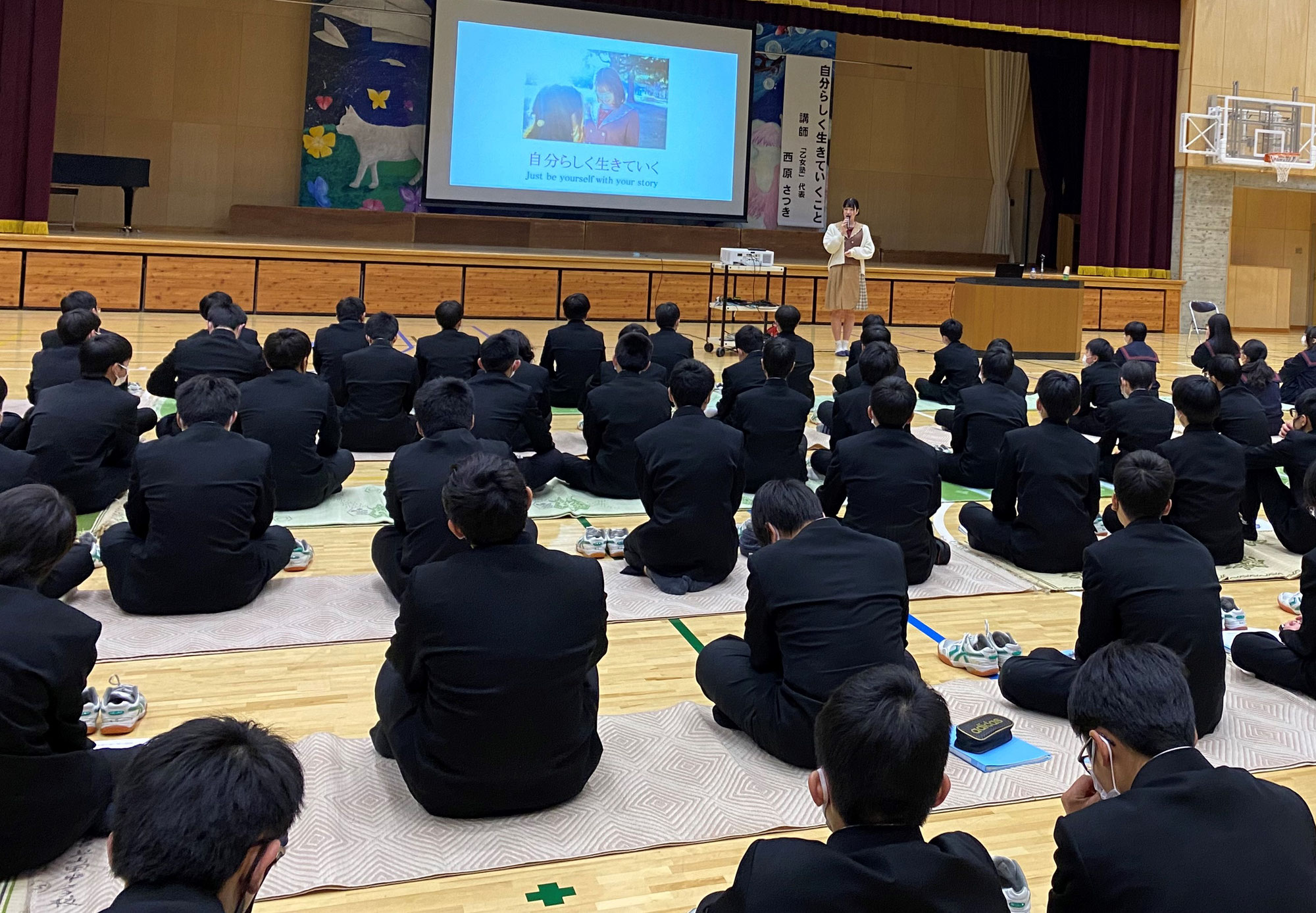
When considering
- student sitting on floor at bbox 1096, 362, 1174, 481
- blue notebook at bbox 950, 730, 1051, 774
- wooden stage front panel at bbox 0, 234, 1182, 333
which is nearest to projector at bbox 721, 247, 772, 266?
wooden stage front panel at bbox 0, 234, 1182, 333

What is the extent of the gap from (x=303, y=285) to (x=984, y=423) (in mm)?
8674

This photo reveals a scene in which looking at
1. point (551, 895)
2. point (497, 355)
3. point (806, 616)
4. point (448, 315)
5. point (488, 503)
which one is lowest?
point (551, 895)

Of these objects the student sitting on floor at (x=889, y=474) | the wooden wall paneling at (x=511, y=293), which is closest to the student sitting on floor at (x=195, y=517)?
the student sitting on floor at (x=889, y=474)

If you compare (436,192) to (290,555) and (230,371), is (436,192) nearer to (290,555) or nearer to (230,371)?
(230,371)

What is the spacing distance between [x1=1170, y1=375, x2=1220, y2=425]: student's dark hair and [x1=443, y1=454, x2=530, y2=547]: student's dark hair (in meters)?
3.27

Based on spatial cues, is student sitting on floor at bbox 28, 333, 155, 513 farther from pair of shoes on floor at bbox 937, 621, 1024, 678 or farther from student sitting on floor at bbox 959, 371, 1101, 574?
student sitting on floor at bbox 959, 371, 1101, 574

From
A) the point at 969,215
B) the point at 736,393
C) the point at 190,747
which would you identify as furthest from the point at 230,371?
the point at 969,215

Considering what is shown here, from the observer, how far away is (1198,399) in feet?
16.4

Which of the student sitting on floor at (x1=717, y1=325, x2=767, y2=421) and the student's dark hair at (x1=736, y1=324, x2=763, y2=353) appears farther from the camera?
the student's dark hair at (x1=736, y1=324, x2=763, y2=353)

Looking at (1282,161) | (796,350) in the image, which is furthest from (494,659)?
(1282,161)

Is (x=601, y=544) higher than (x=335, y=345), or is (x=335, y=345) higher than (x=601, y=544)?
(x=335, y=345)

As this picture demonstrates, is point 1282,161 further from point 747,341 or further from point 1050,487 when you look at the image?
point 1050,487

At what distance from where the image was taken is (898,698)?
173 centimetres

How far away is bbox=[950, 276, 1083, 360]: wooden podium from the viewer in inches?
502
